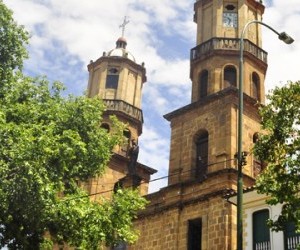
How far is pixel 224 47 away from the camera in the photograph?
101 feet

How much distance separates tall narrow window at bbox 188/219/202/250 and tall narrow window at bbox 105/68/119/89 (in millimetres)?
15962

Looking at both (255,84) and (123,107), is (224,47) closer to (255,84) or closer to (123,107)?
(255,84)

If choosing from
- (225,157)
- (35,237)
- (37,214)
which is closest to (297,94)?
(37,214)

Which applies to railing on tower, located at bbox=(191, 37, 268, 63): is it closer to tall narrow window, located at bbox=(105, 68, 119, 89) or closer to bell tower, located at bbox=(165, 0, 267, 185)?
bell tower, located at bbox=(165, 0, 267, 185)

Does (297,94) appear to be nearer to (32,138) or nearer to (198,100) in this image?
(32,138)

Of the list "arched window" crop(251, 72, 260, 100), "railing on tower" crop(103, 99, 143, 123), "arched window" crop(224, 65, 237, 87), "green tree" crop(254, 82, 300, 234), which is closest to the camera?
"green tree" crop(254, 82, 300, 234)

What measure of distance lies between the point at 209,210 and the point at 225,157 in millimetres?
2796

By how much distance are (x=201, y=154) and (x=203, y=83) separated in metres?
4.58

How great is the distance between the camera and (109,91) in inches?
1553

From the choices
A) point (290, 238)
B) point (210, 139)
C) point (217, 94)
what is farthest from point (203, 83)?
point (290, 238)

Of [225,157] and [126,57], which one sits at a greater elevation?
[126,57]

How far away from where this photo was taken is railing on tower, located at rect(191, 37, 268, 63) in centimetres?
3066

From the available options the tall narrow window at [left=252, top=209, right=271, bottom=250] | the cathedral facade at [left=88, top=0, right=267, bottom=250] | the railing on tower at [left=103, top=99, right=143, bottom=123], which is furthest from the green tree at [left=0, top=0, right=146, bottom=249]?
the railing on tower at [left=103, top=99, right=143, bottom=123]

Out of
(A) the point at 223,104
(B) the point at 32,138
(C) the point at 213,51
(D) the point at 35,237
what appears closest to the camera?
(B) the point at 32,138
